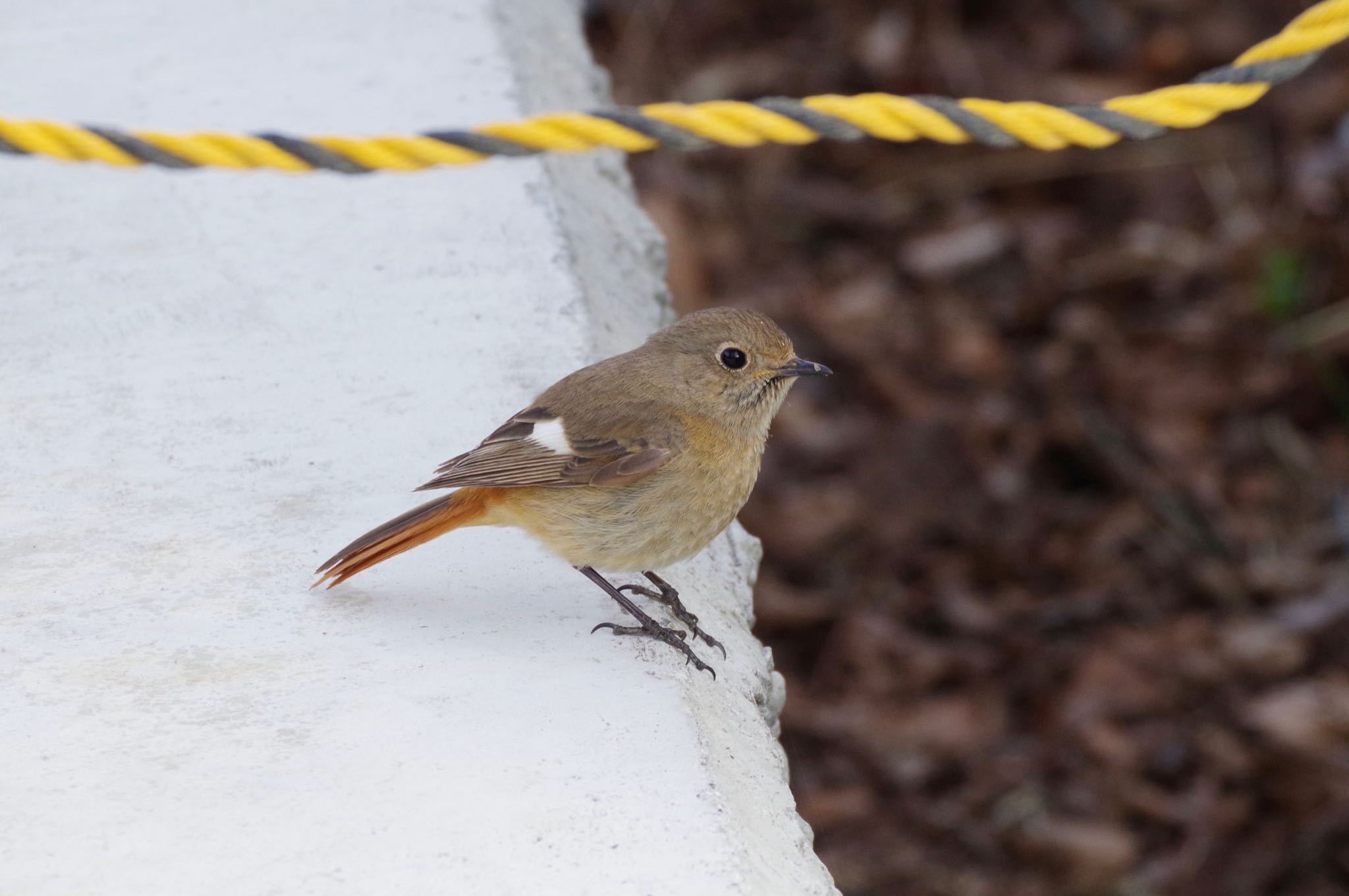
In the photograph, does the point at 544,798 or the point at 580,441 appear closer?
the point at 544,798

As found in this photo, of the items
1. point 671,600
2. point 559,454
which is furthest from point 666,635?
point 559,454

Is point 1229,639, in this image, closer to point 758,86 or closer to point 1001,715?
point 1001,715

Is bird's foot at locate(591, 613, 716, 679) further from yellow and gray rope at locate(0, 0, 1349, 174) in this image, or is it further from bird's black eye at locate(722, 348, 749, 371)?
yellow and gray rope at locate(0, 0, 1349, 174)

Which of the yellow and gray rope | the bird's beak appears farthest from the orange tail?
the bird's beak

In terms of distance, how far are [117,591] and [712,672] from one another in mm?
895

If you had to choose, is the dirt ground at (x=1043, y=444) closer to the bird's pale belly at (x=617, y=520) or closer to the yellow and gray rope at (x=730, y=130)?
the bird's pale belly at (x=617, y=520)

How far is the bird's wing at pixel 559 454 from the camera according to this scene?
2.49 meters

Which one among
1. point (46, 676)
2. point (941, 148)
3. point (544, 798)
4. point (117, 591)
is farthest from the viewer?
point (941, 148)

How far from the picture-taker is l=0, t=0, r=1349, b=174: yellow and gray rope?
256 cm

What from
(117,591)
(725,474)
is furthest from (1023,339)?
(117,591)

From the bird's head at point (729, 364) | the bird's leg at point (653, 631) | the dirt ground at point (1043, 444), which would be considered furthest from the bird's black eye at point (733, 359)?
the dirt ground at point (1043, 444)

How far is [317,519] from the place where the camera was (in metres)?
2.59

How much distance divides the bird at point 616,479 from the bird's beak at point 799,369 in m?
0.15

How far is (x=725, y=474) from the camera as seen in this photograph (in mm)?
2738
